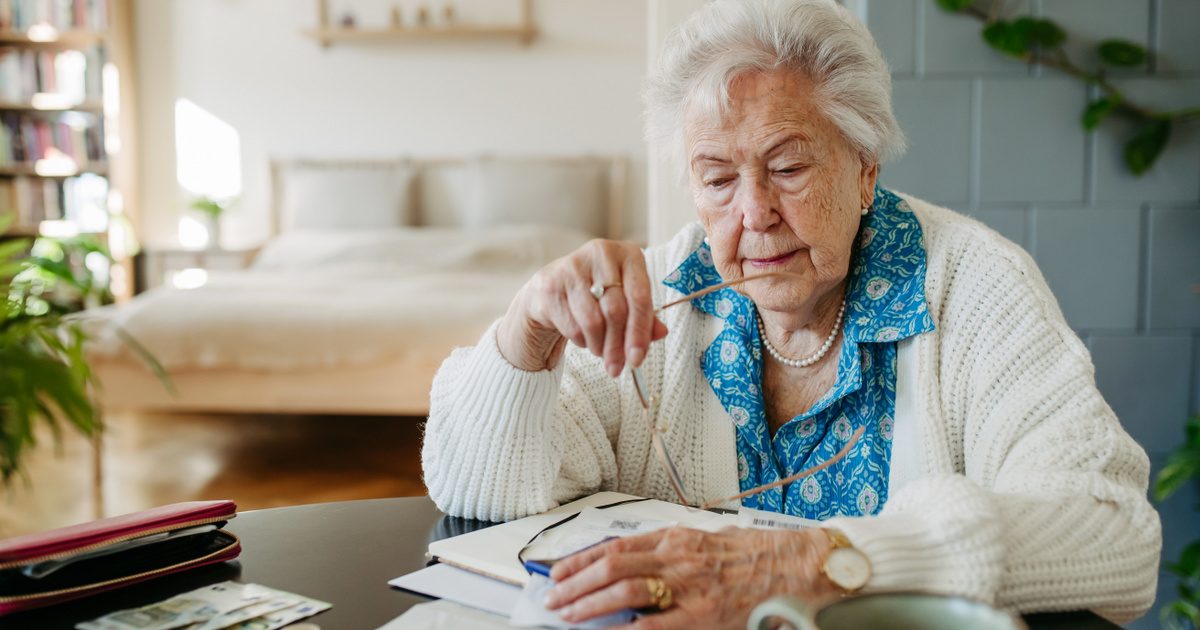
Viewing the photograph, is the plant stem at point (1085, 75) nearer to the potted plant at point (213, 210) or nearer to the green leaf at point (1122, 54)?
the green leaf at point (1122, 54)

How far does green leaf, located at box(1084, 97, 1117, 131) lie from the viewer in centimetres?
172

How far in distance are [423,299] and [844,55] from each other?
2411 millimetres

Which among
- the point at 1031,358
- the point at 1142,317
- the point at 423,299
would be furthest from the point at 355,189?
the point at 1031,358

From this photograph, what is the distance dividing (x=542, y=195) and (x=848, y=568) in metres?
4.48

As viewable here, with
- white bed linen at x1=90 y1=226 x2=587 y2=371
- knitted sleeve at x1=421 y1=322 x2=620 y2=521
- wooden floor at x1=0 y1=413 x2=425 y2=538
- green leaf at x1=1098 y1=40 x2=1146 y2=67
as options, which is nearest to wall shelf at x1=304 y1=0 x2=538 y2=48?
white bed linen at x1=90 y1=226 x2=587 y2=371

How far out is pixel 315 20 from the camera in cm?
539

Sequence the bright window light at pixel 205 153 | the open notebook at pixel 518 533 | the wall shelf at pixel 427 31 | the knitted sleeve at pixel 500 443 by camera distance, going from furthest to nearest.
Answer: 1. the bright window light at pixel 205 153
2. the wall shelf at pixel 427 31
3. the knitted sleeve at pixel 500 443
4. the open notebook at pixel 518 533

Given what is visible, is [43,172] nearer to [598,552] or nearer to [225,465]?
[225,465]

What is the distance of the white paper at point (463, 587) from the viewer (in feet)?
2.45

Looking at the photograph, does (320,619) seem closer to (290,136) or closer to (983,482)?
(983,482)

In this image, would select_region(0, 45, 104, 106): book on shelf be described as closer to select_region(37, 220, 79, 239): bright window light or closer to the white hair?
select_region(37, 220, 79, 239): bright window light

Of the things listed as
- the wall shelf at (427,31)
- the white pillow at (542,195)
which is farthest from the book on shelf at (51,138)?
the white pillow at (542,195)

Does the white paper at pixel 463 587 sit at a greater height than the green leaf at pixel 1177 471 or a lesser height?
greater

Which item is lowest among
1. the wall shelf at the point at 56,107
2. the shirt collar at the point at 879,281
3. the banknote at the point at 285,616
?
the banknote at the point at 285,616
